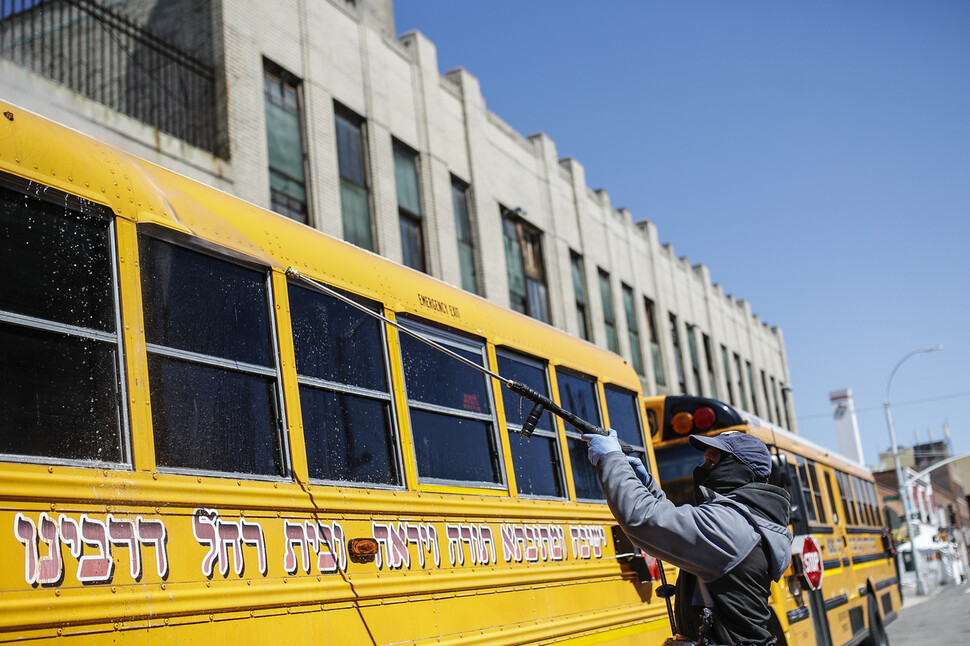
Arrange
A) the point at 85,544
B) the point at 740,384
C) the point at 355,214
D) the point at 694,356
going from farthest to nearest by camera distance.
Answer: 1. the point at 740,384
2. the point at 694,356
3. the point at 355,214
4. the point at 85,544

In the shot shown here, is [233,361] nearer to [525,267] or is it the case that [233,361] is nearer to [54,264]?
[54,264]

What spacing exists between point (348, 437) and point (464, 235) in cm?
1588

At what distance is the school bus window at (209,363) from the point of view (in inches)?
129

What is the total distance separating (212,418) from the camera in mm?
3439

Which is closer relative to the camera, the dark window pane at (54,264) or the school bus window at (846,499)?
the dark window pane at (54,264)

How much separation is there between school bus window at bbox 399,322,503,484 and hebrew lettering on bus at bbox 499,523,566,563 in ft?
0.93

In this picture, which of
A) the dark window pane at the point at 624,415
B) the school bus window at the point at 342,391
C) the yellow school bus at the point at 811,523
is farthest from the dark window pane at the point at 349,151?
the school bus window at the point at 342,391

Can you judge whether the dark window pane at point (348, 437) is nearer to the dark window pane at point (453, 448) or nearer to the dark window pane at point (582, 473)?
the dark window pane at point (453, 448)

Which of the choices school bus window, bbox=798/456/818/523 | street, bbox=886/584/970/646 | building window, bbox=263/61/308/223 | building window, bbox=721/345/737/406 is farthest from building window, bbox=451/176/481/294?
building window, bbox=721/345/737/406

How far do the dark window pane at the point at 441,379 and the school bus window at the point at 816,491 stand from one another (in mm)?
6270

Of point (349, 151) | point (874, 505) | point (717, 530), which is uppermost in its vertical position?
point (349, 151)

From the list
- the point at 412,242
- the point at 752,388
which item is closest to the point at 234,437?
the point at 412,242

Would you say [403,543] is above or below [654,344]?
below

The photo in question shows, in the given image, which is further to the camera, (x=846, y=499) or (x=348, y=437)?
(x=846, y=499)
